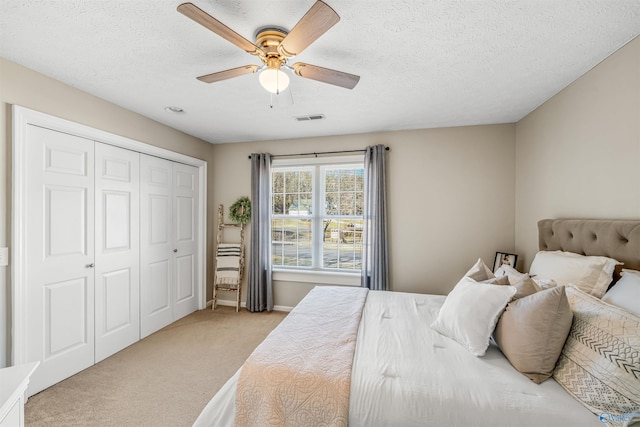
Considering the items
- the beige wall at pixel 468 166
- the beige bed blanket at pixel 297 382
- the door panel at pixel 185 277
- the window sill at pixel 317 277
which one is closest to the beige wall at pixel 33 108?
the beige wall at pixel 468 166

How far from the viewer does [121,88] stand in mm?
2316

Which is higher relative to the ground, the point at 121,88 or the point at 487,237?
the point at 121,88

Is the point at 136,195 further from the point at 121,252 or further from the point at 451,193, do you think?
the point at 451,193

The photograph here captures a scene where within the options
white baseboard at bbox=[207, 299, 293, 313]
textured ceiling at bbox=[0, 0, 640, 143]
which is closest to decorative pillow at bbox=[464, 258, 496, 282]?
textured ceiling at bbox=[0, 0, 640, 143]

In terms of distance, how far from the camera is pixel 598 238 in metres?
1.77

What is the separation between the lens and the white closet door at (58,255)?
6.74ft

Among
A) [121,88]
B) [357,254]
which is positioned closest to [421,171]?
[357,254]

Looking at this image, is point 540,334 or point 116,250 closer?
point 540,334

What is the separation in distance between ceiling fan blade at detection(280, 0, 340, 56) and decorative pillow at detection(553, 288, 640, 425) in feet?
5.80

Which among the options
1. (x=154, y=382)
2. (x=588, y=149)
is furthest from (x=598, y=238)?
(x=154, y=382)

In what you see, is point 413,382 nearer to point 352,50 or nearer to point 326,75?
point 326,75

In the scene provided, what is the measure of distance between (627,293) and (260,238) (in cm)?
345

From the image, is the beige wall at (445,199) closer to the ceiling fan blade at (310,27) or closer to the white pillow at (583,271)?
the white pillow at (583,271)

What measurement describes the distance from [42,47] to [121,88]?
57 cm
